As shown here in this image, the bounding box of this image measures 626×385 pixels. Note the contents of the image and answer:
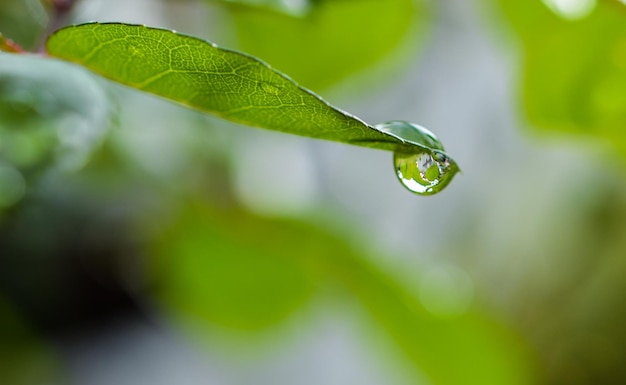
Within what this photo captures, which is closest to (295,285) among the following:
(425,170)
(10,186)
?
(10,186)

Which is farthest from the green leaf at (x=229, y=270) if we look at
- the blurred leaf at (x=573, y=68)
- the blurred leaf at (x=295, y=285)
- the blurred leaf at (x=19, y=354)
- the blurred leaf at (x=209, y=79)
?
the blurred leaf at (x=209, y=79)

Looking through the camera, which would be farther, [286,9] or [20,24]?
[20,24]

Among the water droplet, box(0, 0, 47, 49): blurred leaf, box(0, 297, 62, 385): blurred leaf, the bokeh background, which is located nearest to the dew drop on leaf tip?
the water droplet

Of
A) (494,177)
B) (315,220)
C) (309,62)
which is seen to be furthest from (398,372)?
(494,177)

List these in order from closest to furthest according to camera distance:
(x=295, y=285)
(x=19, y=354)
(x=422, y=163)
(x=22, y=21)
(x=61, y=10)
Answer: (x=422, y=163)
(x=61, y=10)
(x=22, y=21)
(x=295, y=285)
(x=19, y=354)

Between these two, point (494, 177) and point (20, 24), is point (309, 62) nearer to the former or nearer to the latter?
point (20, 24)

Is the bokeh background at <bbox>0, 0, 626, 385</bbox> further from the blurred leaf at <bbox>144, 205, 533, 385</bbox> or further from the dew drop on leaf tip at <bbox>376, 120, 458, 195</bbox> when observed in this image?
the dew drop on leaf tip at <bbox>376, 120, 458, 195</bbox>

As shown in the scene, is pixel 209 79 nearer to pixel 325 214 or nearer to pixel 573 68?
pixel 573 68
